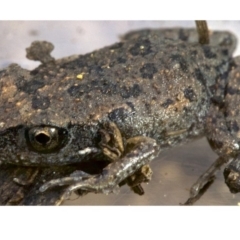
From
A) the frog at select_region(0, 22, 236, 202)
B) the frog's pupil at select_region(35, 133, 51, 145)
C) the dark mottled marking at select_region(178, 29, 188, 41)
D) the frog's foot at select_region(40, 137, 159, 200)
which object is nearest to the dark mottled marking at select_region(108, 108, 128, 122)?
the frog at select_region(0, 22, 236, 202)

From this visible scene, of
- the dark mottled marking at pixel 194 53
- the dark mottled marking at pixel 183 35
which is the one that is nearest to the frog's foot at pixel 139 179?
the dark mottled marking at pixel 194 53

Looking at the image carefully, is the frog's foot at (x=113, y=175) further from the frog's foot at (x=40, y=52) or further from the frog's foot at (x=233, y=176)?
the frog's foot at (x=40, y=52)

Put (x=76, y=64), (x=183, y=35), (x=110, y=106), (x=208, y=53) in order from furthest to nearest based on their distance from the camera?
(x=183, y=35)
(x=208, y=53)
(x=76, y=64)
(x=110, y=106)

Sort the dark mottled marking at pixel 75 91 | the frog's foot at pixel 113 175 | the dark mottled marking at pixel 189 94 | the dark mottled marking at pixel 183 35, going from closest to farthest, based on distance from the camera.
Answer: the frog's foot at pixel 113 175 < the dark mottled marking at pixel 75 91 < the dark mottled marking at pixel 189 94 < the dark mottled marking at pixel 183 35

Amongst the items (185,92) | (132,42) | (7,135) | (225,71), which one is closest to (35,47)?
(132,42)

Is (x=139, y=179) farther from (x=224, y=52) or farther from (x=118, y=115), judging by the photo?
(x=224, y=52)

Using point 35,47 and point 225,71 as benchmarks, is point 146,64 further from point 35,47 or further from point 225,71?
point 35,47

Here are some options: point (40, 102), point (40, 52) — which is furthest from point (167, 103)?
point (40, 52)
